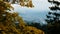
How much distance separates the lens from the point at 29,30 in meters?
1.83

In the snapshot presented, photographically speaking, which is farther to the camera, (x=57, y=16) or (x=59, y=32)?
(x=57, y=16)

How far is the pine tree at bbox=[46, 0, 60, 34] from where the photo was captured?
159 inches

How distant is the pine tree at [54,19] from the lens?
4.04 meters

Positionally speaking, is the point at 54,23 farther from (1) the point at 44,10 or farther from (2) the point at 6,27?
(2) the point at 6,27

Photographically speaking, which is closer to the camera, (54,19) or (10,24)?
(10,24)

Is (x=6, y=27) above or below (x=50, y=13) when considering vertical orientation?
above

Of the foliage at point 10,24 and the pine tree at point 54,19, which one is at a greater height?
the foliage at point 10,24

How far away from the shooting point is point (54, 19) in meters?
4.23

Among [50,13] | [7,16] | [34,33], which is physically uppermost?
[7,16]

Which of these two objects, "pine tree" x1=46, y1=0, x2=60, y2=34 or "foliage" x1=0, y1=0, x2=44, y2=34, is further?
"pine tree" x1=46, y1=0, x2=60, y2=34

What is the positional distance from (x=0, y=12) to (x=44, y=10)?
256 centimetres

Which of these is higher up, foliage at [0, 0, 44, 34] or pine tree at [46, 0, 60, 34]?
foliage at [0, 0, 44, 34]

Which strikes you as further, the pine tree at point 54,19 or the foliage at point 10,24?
the pine tree at point 54,19

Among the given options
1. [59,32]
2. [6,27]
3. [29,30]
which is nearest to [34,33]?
[29,30]
